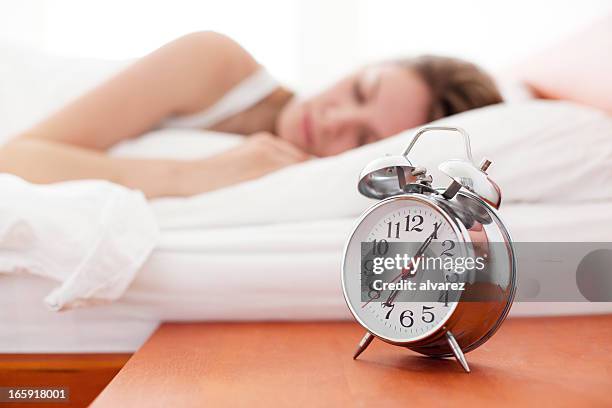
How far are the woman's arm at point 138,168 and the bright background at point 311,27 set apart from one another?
243 millimetres

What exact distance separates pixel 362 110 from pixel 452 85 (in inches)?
8.1

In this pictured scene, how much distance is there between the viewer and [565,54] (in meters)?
1.55

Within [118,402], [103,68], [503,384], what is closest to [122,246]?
[118,402]

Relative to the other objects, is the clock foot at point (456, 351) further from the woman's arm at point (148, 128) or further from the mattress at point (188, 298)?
the woman's arm at point (148, 128)

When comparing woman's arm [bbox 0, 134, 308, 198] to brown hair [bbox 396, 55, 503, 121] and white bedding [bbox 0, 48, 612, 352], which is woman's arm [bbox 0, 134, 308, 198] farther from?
brown hair [bbox 396, 55, 503, 121]

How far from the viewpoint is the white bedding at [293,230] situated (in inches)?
38.1

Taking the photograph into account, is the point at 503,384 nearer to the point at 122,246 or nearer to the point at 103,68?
the point at 122,246

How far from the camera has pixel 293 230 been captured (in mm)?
1025

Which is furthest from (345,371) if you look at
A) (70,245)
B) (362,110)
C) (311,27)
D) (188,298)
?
(311,27)

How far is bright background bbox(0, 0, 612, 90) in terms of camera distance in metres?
1.45

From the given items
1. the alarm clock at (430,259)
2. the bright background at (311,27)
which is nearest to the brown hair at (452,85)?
the bright background at (311,27)

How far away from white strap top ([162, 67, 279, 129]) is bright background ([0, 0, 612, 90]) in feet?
0.21

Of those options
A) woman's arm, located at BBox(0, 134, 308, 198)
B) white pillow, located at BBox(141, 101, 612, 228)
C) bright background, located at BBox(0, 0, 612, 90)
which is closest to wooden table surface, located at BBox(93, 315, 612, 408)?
white pillow, located at BBox(141, 101, 612, 228)

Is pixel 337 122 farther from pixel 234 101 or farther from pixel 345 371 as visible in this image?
pixel 345 371
